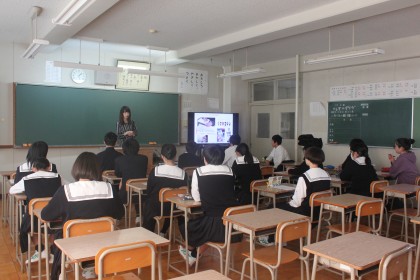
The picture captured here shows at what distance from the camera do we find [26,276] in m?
3.42

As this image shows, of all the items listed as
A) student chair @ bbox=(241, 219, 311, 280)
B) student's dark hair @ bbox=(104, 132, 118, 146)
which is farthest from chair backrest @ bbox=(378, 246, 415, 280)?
student's dark hair @ bbox=(104, 132, 118, 146)

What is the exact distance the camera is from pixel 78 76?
720 cm

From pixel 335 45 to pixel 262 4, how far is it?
106 inches

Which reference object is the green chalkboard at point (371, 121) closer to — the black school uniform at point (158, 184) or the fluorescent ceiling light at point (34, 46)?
the black school uniform at point (158, 184)

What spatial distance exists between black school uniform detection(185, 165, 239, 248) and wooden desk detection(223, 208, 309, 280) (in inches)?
16.2

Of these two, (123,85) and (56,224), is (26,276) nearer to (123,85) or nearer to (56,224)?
(56,224)

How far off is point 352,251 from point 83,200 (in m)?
1.79

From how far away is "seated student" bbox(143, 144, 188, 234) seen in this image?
13.0 ft

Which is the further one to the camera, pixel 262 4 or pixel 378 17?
pixel 378 17

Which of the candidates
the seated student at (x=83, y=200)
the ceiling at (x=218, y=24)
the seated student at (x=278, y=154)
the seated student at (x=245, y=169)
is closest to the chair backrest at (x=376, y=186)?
the seated student at (x=245, y=169)

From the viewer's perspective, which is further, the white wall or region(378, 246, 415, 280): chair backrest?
the white wall

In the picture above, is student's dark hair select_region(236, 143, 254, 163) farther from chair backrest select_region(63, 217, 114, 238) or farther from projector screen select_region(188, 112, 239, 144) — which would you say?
projector screen select_region(188, 112, 239, 144)

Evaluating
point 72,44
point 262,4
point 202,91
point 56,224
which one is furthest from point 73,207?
point 202,91

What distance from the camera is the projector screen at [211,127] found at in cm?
838
